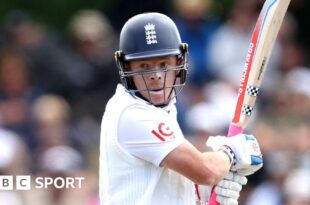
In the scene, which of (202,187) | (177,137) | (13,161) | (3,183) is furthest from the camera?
(13,161)

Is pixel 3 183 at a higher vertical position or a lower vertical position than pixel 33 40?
lower

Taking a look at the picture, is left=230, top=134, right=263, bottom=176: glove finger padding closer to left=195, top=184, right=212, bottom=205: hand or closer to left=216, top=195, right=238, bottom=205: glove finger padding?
left=216, top=195, right=238, bottom=205: glove finger padding

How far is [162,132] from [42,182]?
12.4ft

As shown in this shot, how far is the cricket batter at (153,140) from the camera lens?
633cm

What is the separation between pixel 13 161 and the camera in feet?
34.4

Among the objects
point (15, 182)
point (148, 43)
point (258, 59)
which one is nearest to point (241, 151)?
point (258, 59)

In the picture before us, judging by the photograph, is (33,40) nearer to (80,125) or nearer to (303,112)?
(80,125)

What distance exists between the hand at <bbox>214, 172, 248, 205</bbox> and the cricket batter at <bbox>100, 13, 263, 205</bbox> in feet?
0.20

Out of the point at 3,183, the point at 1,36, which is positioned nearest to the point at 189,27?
the point at 1,36

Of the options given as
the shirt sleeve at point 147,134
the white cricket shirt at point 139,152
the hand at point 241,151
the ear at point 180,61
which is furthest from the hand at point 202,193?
the ear at point 180,61

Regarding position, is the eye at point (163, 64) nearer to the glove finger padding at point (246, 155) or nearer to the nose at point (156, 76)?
the nose at point (156, 76)

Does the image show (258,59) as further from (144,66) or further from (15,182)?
(15,182)

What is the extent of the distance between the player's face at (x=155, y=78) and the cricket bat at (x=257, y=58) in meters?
0.66

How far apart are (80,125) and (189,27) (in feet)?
5.24
